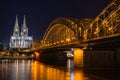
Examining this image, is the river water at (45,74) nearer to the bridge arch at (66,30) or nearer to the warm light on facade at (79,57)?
the warm light on facade at (79,57)

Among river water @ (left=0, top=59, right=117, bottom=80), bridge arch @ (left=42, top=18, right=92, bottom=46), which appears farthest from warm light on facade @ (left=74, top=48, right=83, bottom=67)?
river water @ (left=0, top=59, right=117, bottom=80)

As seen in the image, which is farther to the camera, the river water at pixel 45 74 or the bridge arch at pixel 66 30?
the bridge arch at pixel 66 30

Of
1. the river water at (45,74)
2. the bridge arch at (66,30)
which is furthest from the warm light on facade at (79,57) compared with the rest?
the river water at (45,74)

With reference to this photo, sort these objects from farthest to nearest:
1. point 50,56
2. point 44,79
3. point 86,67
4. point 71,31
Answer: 1. point 50,56
2. point 71,31
3. point 86,67
4. point 44,79

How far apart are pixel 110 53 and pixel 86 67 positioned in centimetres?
691

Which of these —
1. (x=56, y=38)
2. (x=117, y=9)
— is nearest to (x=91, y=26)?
(x=117, y=9)

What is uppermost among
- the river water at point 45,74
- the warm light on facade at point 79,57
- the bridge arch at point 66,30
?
the bridge arch at point 66,30

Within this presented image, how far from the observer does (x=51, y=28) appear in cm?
14762

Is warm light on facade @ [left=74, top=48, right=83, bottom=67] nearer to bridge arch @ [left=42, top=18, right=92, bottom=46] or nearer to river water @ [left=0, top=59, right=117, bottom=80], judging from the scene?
bridge arch @ [left=42, top=18, right=92, bottom=46]

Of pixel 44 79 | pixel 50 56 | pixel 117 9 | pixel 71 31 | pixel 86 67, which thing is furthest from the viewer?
pixel 50 56

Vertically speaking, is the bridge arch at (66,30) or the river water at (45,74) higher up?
the bridge arch at (66,30)

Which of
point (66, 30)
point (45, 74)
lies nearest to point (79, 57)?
point (45, 74)

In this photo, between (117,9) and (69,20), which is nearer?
(117,9)

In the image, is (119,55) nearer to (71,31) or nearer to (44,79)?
(71,31)
